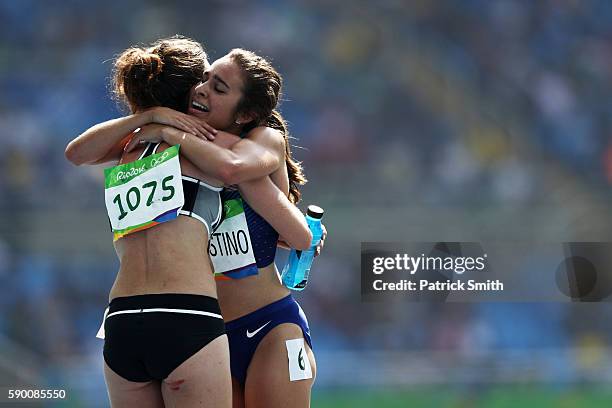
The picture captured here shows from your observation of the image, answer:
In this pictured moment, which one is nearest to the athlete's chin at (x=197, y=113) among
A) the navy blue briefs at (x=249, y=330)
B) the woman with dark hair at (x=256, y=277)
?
the woman with dark hair at (x=256, y=277)

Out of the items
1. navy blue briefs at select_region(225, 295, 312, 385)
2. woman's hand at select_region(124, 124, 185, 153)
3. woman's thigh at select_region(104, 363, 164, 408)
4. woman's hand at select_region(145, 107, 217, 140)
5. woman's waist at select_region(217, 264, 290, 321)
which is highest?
woman's hand at select_region(145, 107, 217, 140)

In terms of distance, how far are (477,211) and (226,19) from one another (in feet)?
6.39

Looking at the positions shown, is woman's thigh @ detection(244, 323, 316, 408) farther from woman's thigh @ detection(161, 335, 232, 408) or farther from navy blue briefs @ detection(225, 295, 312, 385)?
woman's thigh @ detection(161, 335, 232, 408)

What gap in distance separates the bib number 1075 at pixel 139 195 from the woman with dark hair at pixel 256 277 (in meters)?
0.17

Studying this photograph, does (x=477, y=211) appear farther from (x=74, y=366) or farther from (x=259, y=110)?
(x=259, y=110)

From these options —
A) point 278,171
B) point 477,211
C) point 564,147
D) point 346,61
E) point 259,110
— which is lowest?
point 278,171

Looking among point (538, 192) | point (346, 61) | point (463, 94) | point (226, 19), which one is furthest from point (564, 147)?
point (226, 19)

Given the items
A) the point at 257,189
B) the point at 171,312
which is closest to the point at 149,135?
the point at 257,189

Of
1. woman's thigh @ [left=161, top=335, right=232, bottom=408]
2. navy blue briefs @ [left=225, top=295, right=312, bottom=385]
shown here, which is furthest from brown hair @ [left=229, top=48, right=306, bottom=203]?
woman's thigh @ [left=161, top=335, right=232, bottom=408]

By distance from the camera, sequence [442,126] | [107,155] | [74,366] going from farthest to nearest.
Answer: [442,126]
[74,366]
[107,155]

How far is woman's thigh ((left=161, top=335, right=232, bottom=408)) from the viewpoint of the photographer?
2.05 meters

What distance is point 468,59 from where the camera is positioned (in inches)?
224

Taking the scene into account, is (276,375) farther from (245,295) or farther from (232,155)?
(232,155)

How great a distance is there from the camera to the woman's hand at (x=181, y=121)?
7.50ft
